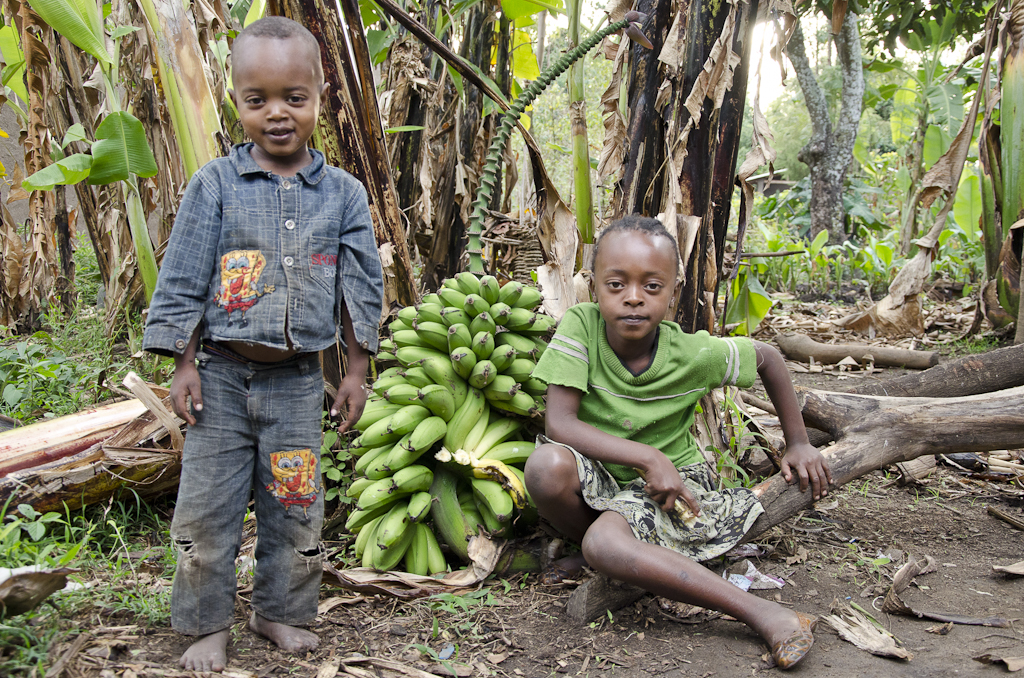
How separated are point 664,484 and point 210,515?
47.6 inches

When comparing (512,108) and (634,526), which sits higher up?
(512,108)

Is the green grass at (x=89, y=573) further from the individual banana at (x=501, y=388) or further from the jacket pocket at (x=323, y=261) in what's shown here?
the individual banana at (x=501, y=388)

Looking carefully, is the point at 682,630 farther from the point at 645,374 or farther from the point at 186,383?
the point at 186,383

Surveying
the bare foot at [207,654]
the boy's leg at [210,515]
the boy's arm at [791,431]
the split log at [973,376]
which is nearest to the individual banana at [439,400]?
the boy's leg at [210,515]

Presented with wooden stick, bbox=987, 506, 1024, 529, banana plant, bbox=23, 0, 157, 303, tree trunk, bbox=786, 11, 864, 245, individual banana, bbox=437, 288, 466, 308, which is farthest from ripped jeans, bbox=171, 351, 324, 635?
tree trunk, bbox=786, 11, 864, 245

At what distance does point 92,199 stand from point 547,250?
3.17 metres

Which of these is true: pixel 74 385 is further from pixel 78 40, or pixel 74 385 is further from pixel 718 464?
pixel 718 464

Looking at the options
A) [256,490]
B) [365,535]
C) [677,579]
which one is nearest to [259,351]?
[256,490]

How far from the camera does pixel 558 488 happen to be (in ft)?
6.55

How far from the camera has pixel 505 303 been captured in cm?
262

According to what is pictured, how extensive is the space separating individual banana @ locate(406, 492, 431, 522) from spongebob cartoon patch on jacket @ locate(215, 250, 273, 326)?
88cm

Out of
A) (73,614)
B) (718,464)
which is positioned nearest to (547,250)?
(718,464)

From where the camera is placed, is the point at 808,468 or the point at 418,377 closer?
the point at 808,468

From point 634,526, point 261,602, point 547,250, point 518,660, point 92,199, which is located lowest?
point 518,660
